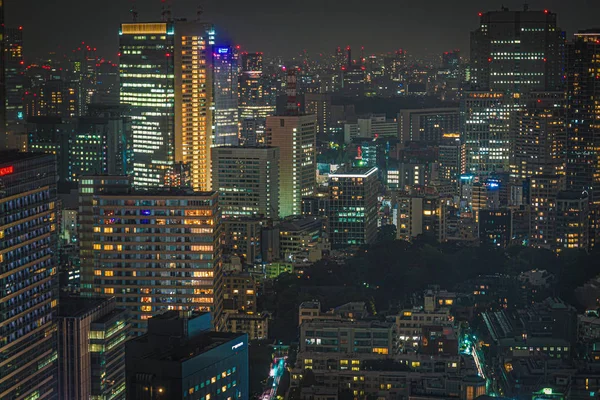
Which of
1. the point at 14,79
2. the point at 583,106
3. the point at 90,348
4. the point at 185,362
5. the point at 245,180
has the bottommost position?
the point at 90,348

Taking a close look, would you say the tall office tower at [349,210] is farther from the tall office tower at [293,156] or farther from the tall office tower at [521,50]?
the tall office tower at [521,50]

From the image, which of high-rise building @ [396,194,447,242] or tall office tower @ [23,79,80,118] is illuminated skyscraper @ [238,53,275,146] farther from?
high-rise building @ [396,194,447,242]

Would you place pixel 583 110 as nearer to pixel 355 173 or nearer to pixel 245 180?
pixel 355 173

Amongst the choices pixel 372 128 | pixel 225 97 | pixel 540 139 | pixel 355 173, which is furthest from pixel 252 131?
pixel 372 128

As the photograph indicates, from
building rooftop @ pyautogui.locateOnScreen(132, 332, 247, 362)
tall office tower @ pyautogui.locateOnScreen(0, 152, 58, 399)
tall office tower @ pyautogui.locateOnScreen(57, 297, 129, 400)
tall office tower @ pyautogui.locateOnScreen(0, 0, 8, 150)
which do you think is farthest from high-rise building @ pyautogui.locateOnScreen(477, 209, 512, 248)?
building rooftop @ pyautogui.locateOnScreen(132, 332, 247, 362)

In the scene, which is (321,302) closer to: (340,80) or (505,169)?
(505,169)

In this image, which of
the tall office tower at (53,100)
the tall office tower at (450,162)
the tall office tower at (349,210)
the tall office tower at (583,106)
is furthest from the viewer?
the tall office tower at (450,162)

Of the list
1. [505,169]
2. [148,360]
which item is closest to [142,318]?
[148,360]

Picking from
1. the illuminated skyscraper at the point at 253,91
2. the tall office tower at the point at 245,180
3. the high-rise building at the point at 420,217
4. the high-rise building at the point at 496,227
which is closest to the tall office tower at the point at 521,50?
the illuminated skyscraper at the point at 253,91
